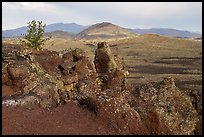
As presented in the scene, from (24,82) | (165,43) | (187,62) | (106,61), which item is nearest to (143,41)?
(165,43)

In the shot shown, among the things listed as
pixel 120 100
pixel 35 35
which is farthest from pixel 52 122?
pixel 35 35

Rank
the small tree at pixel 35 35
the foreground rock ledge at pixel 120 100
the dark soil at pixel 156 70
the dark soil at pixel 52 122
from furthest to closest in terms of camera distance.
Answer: the dark soil at pixel 156 70 → the small tree at pixel 35 35 → the foreground rock ledge at pixel 120 100 → the dark soil at pixel 52 122

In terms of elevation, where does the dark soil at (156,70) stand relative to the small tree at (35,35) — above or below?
below

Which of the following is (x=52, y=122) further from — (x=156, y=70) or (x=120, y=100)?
Answer: (x=156, y=70)

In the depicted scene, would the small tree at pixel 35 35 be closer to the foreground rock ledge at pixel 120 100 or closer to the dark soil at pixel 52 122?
the foreground rock ledge at pixel 120 100

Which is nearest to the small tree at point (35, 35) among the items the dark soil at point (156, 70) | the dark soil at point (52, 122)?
the dark soil at point (156, 70)

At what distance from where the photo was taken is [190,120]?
16.4 metres

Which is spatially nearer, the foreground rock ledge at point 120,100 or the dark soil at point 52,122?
the dark soil at point 52,122

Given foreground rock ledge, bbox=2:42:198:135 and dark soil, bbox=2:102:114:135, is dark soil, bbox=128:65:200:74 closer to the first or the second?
foreground rock ledge, bbox=2:42:198:135

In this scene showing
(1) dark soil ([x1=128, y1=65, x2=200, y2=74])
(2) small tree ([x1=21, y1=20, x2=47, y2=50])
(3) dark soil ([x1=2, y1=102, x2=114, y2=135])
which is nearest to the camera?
(3) dark soil ([x1=2, y1=102, x2=114, y2=135])

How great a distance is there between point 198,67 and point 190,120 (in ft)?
151

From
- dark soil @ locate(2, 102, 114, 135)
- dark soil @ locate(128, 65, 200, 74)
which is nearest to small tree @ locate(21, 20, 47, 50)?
dark soil @ locate(128, 65, 200, 74)

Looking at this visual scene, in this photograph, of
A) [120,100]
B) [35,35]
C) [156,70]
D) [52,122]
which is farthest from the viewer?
[156,70]

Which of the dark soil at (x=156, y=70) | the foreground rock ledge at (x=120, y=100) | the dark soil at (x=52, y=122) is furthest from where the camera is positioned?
the dark soil at (x=156, y=70)
